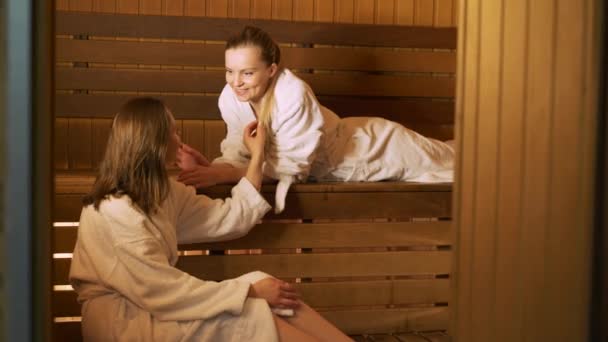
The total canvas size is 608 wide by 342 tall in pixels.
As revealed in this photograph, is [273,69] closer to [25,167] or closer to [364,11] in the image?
[364,11]

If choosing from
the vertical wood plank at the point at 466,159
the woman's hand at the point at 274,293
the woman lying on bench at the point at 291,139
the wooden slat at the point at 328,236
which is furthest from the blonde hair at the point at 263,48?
the vertical wood plank at the point at 466,159

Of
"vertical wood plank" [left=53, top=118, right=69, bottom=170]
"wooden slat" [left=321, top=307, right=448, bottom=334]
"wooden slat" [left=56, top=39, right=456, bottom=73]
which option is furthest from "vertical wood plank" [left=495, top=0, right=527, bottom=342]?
"vertical wood plank" [left=53, top=118, right=69, bottom=170]

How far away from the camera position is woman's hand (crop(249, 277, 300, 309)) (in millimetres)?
2340

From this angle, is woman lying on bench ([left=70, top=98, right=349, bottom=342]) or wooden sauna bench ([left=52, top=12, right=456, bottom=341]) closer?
woman lying on bench ([left=70, top=98, right=349, bottom=342])

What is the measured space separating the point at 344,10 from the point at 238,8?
0.59 m

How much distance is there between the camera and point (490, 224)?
1.52 m

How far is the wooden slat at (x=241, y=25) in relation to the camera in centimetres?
413

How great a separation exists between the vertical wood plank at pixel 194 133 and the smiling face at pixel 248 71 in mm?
1182

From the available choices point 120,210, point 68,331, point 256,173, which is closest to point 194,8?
point 256,173

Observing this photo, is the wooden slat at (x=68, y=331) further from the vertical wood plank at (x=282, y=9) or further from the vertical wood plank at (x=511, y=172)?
the vertical wood plank at (x=282, y=9)

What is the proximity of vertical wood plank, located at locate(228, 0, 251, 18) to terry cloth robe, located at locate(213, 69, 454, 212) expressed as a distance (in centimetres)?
112

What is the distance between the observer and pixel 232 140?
340 centimetres

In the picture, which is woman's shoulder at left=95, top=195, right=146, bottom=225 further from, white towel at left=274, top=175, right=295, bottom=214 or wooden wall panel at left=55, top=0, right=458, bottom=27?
wooden wall panel at left=55, top=0, right=458, bottom=27

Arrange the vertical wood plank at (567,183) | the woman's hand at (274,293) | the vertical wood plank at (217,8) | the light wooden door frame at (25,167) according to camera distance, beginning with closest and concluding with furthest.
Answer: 1. the light wooden door frame at (25,167)
2. the vertical wood plank at (567,183)
3. the woman's hand at (274,293)
4. the vertical wood plank at (217,8)
